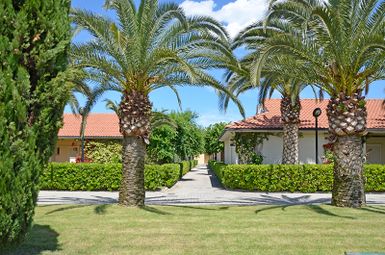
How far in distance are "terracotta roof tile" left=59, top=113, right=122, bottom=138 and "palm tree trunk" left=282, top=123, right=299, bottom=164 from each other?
14.1 m

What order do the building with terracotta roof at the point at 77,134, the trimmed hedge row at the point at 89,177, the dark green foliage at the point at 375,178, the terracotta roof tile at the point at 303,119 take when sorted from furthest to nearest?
the building with terracotta roof at the point at 77,134, the terracotta roof tile at the point at 303,119, the trimmed hedge row at the point at 89,177, the dark green foliage at the point at 375,178

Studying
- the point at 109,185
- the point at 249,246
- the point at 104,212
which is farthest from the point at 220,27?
the point at 109,185

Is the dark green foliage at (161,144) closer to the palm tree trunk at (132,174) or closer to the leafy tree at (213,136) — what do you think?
the palm tree trunk at (132,174)

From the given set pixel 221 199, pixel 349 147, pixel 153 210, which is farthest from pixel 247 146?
pixel 153 210

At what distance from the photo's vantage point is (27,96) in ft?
20.1

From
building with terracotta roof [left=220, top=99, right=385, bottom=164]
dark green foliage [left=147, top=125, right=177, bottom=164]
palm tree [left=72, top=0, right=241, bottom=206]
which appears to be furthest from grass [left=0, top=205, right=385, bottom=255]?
dark green foliage [left=147, top=125, right=177, bottom=164]

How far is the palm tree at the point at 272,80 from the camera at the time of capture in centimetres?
1400

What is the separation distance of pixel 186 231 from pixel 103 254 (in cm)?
241

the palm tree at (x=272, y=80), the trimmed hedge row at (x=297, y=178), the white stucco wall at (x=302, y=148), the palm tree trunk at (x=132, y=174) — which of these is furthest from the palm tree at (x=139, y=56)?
the white stucco wall at (x=302, y=148)

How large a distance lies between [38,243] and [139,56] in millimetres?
6094

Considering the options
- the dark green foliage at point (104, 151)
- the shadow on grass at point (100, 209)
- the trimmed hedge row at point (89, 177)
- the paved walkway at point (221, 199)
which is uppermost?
the dark green foliage at point (104, 151)

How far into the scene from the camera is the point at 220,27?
13.1 metres

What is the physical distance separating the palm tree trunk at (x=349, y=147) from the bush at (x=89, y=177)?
30.2ft

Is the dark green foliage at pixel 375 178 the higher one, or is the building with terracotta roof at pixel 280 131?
the building with terracotta roof at pixel 280 131
